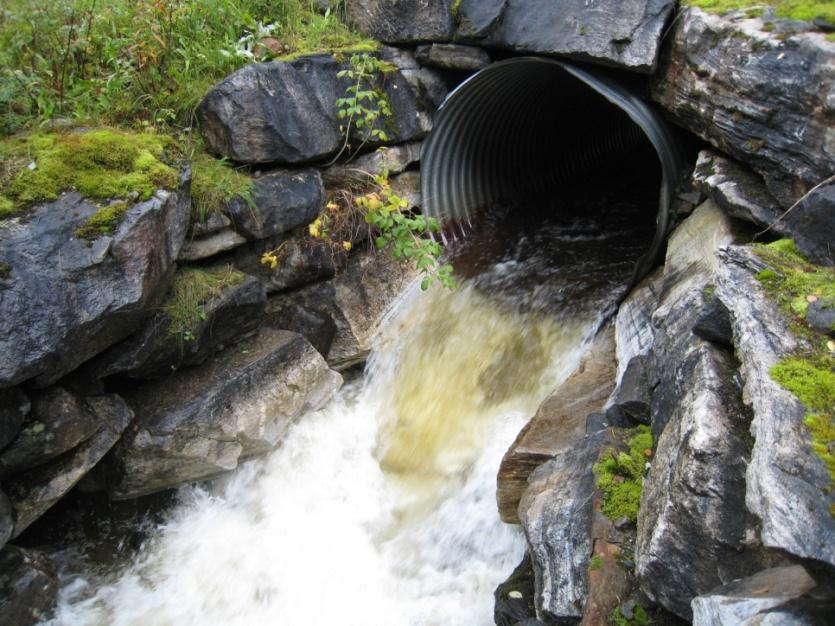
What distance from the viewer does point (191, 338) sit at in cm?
458

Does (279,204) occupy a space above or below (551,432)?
above

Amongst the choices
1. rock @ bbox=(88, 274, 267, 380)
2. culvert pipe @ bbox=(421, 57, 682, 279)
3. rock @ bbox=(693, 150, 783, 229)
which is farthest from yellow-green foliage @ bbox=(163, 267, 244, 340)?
rock @ bbox=(693, 150, 783, 229)

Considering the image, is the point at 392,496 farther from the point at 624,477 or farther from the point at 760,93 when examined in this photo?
the point at 760,93

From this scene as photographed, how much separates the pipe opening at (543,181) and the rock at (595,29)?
18cm

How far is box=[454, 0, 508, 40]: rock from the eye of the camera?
547 cm

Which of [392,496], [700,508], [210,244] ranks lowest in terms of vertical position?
[392,496]

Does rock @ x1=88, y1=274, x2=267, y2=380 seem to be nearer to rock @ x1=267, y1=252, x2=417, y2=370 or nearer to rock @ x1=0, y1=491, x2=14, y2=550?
rock @ x1=267, y1=252, x2=417, y2=370

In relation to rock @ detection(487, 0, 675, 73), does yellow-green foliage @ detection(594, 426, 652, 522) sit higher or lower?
lower

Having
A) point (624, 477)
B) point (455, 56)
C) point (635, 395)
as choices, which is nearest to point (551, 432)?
point (635, 395)

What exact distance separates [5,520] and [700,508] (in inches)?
147

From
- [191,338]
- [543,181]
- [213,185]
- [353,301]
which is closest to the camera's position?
[191,338]

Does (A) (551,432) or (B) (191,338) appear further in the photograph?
(B) (191,338)

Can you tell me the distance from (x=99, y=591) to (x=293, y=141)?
11.3 ft

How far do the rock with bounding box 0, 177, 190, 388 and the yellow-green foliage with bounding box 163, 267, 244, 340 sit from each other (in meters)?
0.28
